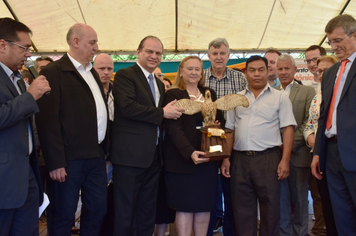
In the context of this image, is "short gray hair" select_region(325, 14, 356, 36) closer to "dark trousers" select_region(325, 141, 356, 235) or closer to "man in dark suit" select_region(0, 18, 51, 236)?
"dark trousers" select_region(325, 141, 356, 235)

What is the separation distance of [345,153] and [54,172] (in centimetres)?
225

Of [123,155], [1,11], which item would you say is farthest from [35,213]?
[1,11]

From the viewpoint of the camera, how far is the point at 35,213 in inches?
77.3

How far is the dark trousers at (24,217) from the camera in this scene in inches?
70.1

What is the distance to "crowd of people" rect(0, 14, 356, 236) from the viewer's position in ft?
6.40

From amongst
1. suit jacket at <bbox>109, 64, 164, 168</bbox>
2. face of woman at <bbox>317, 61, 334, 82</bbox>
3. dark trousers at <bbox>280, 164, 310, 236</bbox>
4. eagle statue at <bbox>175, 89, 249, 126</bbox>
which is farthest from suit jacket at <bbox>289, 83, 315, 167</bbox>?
suit jacket at <bbox>109, 64, 164, 168</bbox>

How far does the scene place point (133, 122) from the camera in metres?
2.60

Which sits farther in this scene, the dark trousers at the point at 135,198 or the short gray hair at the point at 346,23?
the dark trousers at the point at 135,198

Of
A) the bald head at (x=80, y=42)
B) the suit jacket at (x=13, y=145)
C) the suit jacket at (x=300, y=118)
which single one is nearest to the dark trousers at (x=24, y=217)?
the suit jacket at (x=13, y=145)

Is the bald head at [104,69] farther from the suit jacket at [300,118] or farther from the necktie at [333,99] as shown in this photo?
the necktie at [333,99]

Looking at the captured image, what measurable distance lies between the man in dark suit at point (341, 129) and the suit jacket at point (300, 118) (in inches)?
24.8

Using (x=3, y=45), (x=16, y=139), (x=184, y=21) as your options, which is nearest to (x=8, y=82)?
(x=3, y=45)

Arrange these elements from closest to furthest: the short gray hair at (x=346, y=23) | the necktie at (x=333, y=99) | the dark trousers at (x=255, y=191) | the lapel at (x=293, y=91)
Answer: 1. the short gray hair at (x=346, y=23)
2. the necktie at (x=333, y=99)
3. the dark trousers at (x=255, y=191)
4. the lapel at (x=293, y=91)

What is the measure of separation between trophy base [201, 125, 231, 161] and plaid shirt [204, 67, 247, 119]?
41.1 inches
